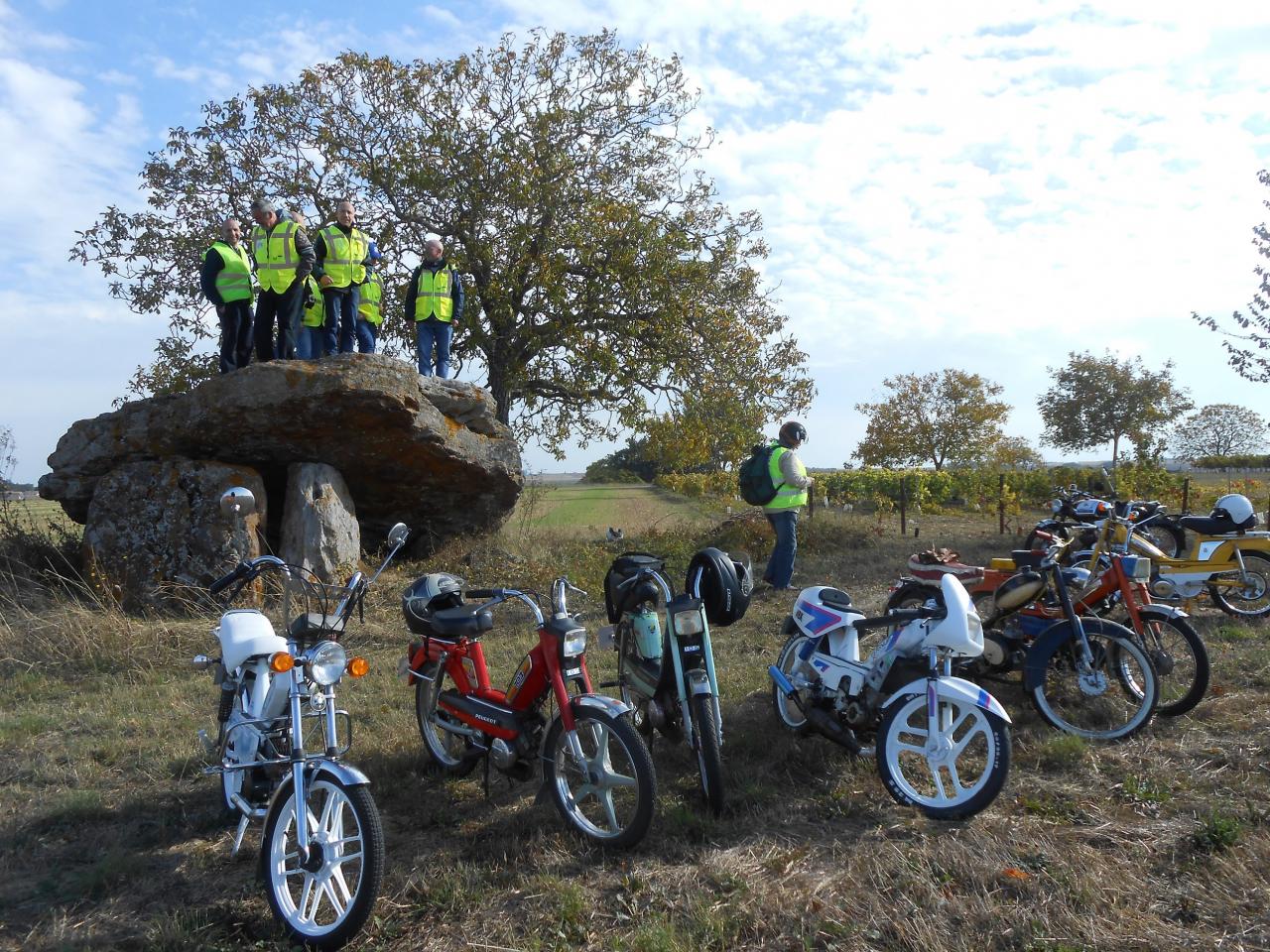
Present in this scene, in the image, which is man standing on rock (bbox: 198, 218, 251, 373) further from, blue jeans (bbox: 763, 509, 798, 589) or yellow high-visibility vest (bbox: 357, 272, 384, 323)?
blue jeans (bbox: 763, 509, 798, 589)

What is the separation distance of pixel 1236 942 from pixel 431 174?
12.8 meters

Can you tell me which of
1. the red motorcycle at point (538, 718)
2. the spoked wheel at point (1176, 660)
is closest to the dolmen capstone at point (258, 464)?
the red motorcycle at point (538, 718)

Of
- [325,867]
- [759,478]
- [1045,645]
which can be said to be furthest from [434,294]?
[325,867]

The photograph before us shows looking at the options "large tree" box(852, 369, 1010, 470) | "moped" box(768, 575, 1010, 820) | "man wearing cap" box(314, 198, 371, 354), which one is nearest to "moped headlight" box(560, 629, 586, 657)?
"moped" box(768, 575, 1010, 820)

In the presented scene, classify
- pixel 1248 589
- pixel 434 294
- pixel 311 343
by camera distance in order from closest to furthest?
1. pixel 1248 589
2. pixel 311 343
3. pixel 434 294

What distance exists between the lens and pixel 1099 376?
32594 mm

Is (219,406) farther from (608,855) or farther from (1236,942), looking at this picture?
(1236,942)

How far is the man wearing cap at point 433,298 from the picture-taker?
10.8 m

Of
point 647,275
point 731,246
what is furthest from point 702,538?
point 731,246

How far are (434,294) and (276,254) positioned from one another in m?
1.87

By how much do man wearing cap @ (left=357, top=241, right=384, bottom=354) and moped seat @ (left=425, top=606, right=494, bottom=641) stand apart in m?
6.50

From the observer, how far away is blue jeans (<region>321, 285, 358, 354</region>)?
10.2 m

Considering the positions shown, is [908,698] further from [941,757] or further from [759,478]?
[759,478]

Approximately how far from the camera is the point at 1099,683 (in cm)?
502
